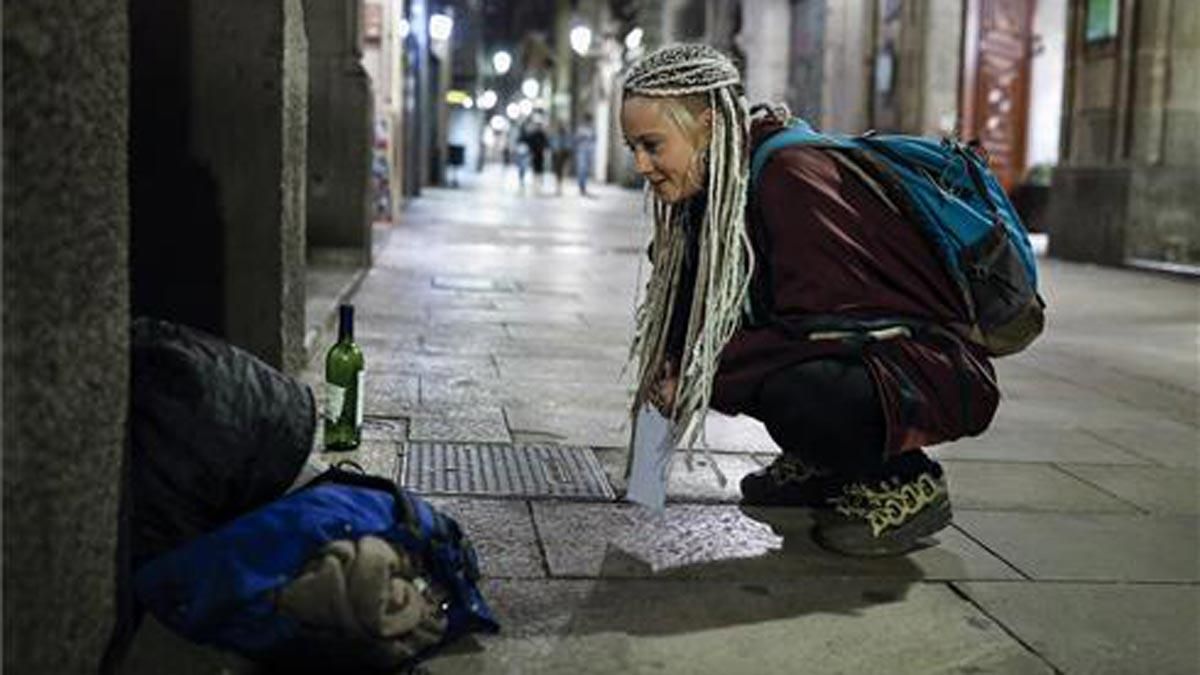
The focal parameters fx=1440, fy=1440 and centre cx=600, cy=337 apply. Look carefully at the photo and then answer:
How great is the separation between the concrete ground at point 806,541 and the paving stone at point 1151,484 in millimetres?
13

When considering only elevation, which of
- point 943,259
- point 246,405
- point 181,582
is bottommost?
point 181,582

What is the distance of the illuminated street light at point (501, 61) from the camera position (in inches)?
2798

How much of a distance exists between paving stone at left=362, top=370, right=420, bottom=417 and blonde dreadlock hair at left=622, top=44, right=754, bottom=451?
1.91 meters

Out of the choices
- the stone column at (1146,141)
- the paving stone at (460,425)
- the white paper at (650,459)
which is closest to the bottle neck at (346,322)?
the paving stone at (460,425)

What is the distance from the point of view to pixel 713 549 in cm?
369

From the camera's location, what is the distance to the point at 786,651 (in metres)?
2.98

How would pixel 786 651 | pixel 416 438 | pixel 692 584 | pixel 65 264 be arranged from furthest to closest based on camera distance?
pixel 416 438 < pixel 692 584 < pixel 786 651 < pixel 65 264

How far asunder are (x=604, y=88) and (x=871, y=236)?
41.2 m

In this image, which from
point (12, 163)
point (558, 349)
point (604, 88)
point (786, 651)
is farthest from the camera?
point (604, 88)

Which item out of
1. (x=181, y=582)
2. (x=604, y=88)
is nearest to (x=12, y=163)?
Result: (x=181, y=582)

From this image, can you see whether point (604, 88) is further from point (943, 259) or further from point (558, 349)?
point (943, 259)

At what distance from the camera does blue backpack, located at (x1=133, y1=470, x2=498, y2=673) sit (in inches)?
103

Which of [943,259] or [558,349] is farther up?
[943,259]

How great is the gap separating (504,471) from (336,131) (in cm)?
597
